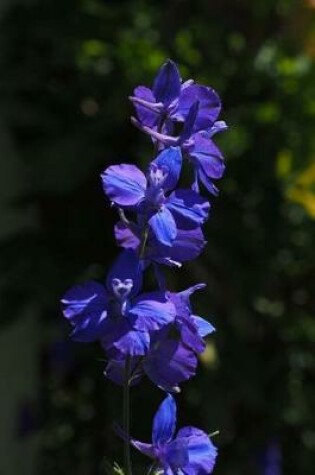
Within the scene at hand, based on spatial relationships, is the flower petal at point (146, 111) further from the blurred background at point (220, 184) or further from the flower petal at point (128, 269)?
the blurred background at point (220, 184)

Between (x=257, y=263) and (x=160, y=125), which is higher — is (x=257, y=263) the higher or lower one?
the lower one

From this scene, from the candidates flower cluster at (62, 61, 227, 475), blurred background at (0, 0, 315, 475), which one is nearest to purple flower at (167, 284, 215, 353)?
flower cluster at (62, 61, 227, 475)

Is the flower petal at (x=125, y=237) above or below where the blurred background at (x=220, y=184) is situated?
above

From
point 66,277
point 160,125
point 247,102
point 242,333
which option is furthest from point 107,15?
point 160,125

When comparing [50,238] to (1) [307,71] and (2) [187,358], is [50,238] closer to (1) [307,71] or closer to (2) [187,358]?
(1) [307,71]

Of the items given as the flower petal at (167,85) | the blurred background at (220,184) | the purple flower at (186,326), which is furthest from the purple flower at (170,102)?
the blurred background at (220,184)

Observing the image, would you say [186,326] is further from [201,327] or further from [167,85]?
[167,85]
